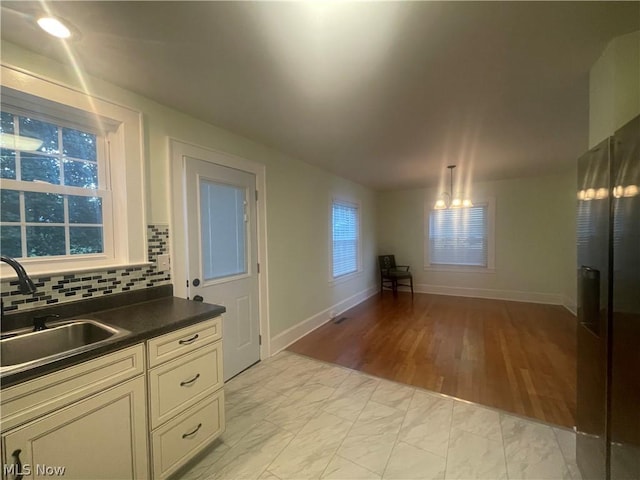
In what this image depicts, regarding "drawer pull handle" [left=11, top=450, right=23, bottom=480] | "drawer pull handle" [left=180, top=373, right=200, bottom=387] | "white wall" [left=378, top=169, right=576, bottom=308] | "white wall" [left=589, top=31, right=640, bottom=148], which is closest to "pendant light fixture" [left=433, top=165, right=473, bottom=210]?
"white wall" [left=378, top=169, right=576, bottom=308]

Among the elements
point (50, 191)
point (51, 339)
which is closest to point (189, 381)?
point (51, 339)

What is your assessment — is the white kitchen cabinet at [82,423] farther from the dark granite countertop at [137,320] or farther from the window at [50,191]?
the window at [50,191]

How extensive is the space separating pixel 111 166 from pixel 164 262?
2.45 ft

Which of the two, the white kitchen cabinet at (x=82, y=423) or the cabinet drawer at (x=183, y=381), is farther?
the cabinet drawer at (x=183, y=381)

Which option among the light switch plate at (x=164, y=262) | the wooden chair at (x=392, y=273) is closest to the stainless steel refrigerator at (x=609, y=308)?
the light switch plate at (x=164, y=262)

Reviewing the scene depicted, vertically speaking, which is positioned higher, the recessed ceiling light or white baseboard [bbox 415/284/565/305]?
the recessed ceiling light

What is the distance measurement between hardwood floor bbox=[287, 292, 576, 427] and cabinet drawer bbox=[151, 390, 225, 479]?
143 cm

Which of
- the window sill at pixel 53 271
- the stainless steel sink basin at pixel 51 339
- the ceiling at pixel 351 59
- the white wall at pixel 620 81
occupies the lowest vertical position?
the stainless steel sink basin at pixel 51 339

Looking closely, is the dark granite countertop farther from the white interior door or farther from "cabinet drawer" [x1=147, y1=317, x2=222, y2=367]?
the white interior door

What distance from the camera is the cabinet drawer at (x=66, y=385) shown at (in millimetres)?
965

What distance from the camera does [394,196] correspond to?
6.20m

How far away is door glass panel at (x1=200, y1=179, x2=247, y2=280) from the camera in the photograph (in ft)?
7.75

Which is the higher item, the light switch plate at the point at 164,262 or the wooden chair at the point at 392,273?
the light switch plate at the point at 164,262

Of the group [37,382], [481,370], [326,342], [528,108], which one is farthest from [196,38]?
[481,370]
